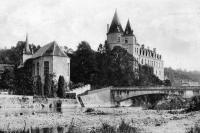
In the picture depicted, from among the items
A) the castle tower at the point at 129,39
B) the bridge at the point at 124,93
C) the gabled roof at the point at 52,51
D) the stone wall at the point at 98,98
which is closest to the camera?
the stone wall at the point at 98,98

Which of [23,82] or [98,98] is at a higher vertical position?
[23,82]

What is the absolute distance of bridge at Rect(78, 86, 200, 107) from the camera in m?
67.6

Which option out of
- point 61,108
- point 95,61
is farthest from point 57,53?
point 61,108

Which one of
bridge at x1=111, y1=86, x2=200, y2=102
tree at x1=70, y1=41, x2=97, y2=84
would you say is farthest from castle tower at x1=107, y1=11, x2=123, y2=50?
bridge at x1=111, y1=86, x2=200, y2=102

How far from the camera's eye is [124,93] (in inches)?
2763

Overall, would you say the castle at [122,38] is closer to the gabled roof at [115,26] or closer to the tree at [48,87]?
the gabled roof at [115,26]

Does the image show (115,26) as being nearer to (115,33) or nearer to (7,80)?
(115,33)

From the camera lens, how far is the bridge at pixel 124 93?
2662 inches

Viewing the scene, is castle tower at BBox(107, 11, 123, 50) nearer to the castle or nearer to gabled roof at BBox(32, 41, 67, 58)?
the castle

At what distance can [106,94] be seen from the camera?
229 feet

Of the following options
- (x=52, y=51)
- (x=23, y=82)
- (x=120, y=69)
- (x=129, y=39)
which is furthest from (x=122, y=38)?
(x=23, y=82)

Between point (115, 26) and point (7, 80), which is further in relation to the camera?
point (115, 26)

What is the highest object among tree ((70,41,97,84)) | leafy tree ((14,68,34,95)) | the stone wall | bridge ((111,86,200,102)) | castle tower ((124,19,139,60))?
castle tower ((124,19,139,60))

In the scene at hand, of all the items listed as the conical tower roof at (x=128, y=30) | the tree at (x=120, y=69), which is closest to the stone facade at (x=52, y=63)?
the tree at (x=120, y=69)
